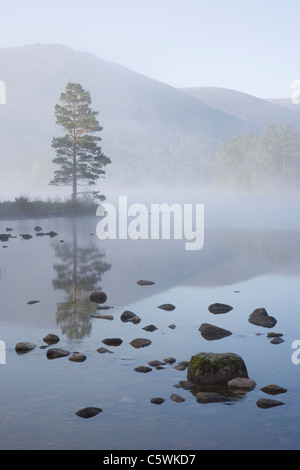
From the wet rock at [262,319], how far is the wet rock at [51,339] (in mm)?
4460

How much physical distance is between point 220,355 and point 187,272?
13.0 meters

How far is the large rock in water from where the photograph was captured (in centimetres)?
948

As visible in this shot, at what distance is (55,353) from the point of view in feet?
35.4

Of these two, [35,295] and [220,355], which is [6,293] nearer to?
[35,295]

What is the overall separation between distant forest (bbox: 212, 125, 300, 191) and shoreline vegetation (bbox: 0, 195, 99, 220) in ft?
307

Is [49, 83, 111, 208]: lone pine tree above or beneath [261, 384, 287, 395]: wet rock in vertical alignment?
above

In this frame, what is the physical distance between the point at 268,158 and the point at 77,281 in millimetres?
138867

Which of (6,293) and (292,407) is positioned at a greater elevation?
(6,293)

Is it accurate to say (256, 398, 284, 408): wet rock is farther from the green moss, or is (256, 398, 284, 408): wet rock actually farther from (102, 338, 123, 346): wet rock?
(102, 338, 123, 346): wet rock

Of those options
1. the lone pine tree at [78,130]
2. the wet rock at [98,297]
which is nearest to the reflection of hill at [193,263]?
the wet rock at [98,297]

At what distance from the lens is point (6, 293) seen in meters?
18.2

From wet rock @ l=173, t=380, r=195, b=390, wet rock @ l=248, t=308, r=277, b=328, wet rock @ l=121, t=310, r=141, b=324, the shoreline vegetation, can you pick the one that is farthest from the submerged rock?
the shoreline vegetation
